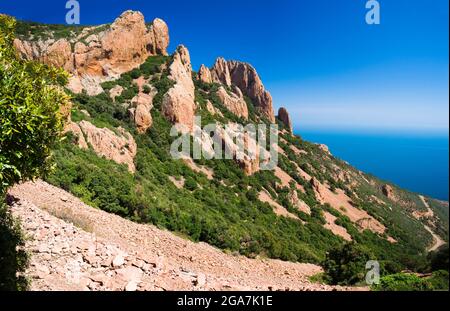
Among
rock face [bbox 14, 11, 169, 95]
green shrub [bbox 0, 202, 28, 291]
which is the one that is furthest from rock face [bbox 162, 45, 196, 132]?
green shrub [bbox 0, 202, 28, 291]

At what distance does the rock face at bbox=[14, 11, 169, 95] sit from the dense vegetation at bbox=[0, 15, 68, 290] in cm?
2823

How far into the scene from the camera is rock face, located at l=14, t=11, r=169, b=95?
123 feet

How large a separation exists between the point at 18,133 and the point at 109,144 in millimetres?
18073

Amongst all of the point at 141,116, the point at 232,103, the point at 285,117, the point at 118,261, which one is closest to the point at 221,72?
the point at 285,117

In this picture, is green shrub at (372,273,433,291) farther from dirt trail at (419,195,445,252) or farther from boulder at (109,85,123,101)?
dirt trail at (419,195,445,252)

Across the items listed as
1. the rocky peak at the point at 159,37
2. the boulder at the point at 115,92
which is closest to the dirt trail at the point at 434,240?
the boulder at the point at 115,92

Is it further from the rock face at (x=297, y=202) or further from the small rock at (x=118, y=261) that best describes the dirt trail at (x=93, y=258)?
the rock face at (x=297, y=202)

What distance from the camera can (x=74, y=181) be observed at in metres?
16.7

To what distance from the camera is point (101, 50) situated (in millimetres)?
42375

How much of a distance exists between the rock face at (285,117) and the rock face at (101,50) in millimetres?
38428

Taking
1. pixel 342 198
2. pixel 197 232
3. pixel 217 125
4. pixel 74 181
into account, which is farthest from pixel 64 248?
pixel 342 198

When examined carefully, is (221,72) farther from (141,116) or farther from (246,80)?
(141,116)

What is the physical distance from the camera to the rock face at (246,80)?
79062 mm

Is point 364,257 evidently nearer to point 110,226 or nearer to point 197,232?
point 197,232
